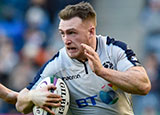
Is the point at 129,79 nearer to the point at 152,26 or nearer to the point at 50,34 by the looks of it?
the point at 152,26

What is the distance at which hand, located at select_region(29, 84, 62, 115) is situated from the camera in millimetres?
5422

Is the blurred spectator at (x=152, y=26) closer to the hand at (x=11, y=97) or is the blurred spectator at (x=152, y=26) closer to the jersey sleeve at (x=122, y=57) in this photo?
the jersey sleeve at (x=122, y=57)

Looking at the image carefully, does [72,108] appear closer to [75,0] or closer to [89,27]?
[89,27]

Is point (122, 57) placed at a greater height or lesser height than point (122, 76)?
greater

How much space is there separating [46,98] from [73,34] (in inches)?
29.2


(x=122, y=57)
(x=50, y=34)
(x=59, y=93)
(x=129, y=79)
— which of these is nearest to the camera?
(x=129, y=79)

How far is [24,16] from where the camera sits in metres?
13.0

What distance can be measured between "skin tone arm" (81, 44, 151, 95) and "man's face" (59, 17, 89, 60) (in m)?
0.21

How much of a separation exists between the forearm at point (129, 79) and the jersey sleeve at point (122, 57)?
133 mm

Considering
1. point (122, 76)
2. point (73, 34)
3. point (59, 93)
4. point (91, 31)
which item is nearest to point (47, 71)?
point (59, 93)

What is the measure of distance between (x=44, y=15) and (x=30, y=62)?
200 centimetres

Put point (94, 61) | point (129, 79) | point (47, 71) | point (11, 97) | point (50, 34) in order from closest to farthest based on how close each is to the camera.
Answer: point (94, 61) → point (129, 79) → point (47, 71) → point (11, 97) → point (50, 34)

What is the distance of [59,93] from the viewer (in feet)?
18.1

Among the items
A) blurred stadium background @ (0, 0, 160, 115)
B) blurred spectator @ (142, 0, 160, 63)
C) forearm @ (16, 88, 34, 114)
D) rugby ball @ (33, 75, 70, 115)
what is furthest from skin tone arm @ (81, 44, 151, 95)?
blurred spectator @ (142, 0, 160, 63)
